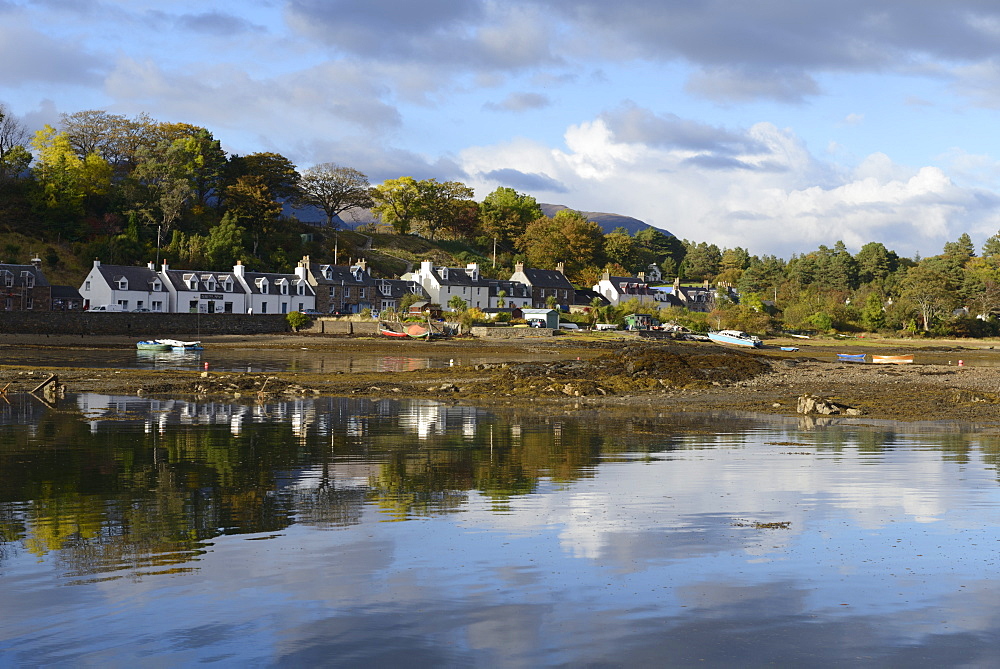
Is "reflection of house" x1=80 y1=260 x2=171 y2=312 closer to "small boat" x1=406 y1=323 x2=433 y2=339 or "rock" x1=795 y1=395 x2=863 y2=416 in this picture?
"small boat" x1=406 y1=323 x2=433 y2=339

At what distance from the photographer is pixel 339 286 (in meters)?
112

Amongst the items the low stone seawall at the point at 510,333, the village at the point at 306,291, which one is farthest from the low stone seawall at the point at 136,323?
the low stone seawall at the point at 510,333

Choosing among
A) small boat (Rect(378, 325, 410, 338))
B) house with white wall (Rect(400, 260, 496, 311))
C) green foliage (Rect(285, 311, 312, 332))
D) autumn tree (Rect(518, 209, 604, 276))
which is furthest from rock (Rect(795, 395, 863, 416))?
autumn tree (Rect(518, 209, 604, 276))

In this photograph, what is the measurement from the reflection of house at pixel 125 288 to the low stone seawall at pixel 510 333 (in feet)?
108

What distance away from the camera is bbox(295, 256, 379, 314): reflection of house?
110m

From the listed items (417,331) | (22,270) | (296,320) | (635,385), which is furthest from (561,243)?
(635,385)

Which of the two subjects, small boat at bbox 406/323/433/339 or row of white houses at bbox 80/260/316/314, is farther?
row of white houses at bbox 80/260/316/314

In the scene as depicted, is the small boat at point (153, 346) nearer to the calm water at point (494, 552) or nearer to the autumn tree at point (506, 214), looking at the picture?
the calm water at point (494, 552)

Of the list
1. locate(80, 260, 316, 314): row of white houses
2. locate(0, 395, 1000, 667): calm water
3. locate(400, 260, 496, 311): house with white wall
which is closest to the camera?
locate(0, 395, 1000, 667): calm water

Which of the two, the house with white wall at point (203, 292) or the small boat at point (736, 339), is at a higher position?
the house with white wall at point (203, 292)

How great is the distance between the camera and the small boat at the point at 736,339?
305 ft

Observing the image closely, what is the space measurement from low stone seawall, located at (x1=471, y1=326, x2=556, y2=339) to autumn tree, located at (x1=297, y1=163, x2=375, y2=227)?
183 feet

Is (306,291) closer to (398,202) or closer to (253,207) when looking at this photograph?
(253,207)

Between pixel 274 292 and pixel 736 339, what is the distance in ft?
168
